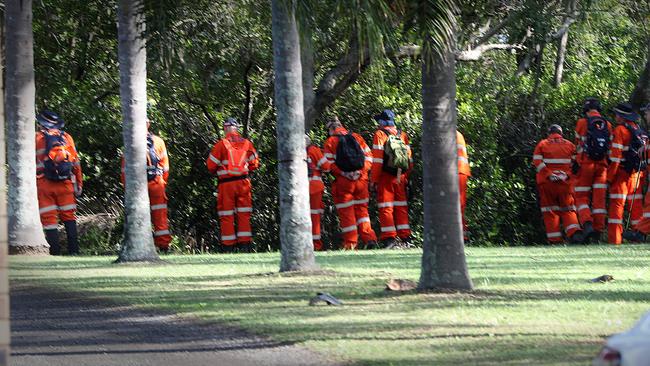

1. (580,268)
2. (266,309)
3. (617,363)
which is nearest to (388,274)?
(580,268)

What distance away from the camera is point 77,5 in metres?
25.3

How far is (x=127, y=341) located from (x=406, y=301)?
2.76 metres

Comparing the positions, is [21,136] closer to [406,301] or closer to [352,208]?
[352,208]

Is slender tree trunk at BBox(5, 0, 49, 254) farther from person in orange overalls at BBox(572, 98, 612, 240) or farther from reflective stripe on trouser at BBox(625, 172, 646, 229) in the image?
reflective stripe on trouser at BBox(625, 172, 646, 229)

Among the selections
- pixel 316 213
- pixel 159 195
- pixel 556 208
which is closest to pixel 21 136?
pixel 159 195

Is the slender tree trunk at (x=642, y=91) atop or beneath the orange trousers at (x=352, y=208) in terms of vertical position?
atop

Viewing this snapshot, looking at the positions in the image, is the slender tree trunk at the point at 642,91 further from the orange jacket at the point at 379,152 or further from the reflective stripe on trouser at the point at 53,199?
the reflective stripe on trouser at the point at 53,199

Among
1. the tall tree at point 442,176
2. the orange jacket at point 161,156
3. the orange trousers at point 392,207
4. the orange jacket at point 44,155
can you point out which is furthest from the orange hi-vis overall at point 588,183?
the tall tree at point 442,176

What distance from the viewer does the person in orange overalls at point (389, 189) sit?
2203 centimetres

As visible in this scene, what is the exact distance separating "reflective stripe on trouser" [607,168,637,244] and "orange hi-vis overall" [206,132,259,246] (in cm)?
622

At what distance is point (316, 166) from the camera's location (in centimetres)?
2203

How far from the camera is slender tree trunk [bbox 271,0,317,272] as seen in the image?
1452 centimetres

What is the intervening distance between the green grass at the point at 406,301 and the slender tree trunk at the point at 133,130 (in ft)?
2.07

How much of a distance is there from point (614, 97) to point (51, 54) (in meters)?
11.7
